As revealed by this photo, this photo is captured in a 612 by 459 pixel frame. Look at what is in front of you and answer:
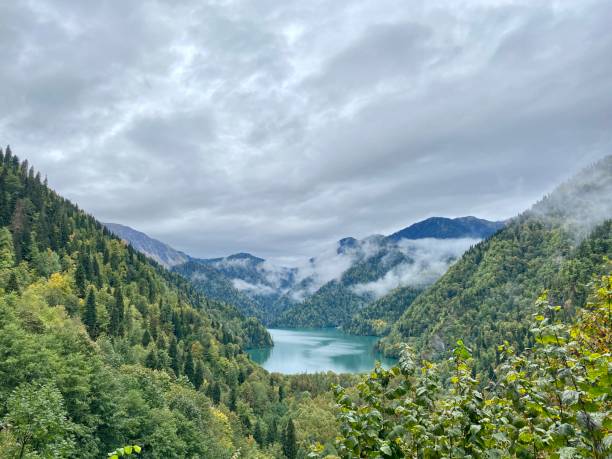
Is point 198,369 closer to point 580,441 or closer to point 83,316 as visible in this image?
point 83,316

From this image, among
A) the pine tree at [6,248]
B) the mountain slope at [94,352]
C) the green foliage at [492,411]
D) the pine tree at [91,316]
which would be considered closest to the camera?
the green foliage at [492,411]

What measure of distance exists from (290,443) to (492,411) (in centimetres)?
8811

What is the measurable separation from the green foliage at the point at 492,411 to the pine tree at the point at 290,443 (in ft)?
282

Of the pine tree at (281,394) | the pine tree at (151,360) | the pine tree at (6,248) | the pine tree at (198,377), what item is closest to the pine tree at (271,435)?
the pine tree at (198,377)

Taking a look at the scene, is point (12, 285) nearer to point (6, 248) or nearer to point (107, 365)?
point (107, 365)

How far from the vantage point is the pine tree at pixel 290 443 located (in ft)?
272

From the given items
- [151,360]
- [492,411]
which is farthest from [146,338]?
[492,411]

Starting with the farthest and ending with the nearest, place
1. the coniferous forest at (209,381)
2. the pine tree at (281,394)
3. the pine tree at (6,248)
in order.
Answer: the pine tree at (281,394)
the pine tree at (6,248)
the coniferous forest at (209,381)

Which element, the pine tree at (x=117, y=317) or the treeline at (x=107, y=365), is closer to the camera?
the treeline at (x=107, y=365)

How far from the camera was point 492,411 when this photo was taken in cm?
A: 664

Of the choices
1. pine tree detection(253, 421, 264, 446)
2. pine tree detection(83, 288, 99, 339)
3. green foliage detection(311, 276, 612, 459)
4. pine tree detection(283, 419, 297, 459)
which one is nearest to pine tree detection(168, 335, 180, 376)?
pine tree detection(83, 288, 99, 339)

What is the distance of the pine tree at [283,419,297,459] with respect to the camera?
8281 centimetres

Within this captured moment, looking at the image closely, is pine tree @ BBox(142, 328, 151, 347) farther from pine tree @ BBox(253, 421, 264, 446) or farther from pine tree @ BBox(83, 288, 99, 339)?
pine tree @ BBox(253, 421, 264, 446)

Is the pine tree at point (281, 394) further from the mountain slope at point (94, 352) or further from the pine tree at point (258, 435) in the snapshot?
the pine tree at point (258, 435)
